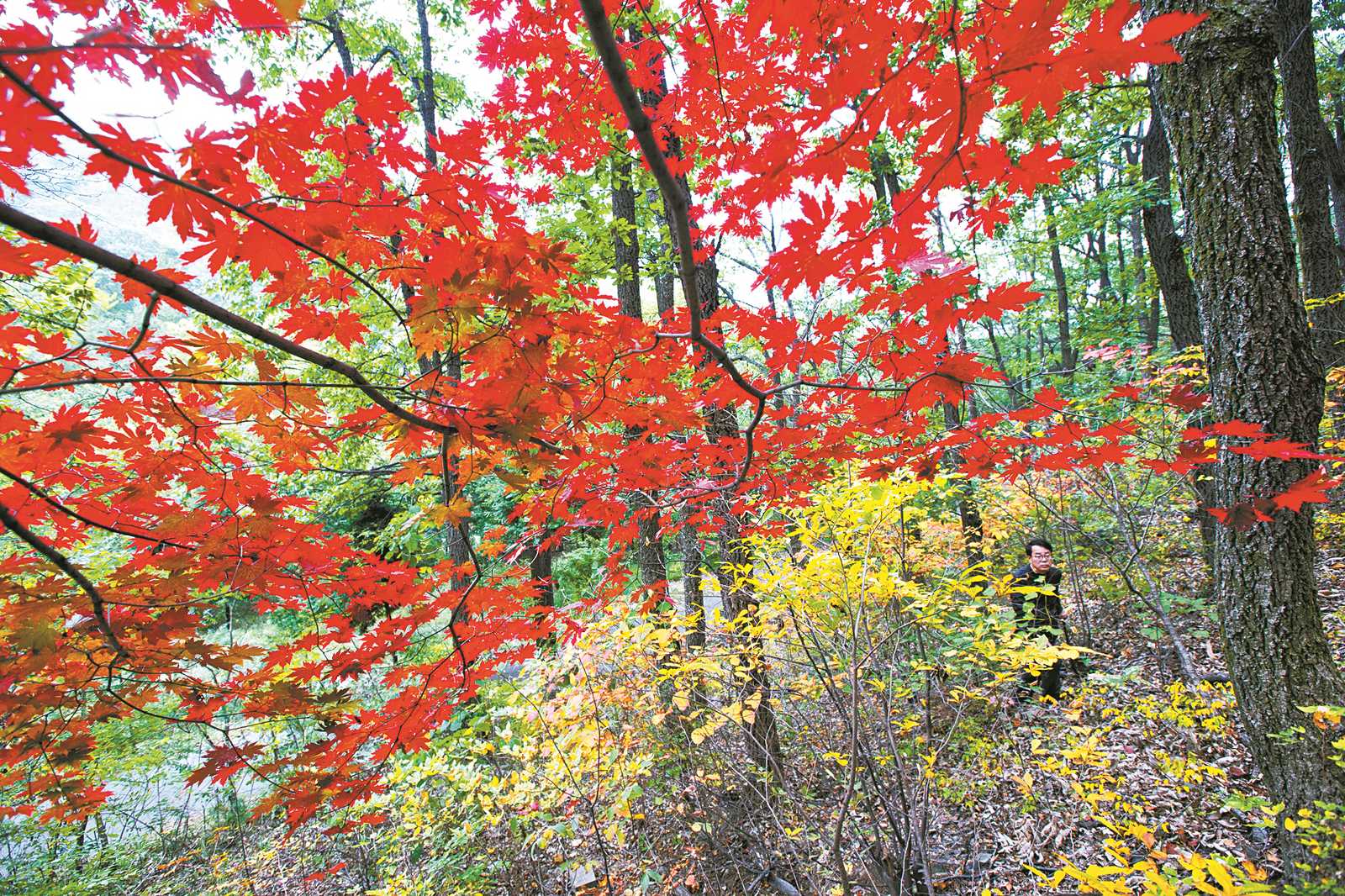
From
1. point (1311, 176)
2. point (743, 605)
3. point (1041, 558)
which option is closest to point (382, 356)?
point (743, 605)

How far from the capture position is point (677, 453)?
2742 millimetres

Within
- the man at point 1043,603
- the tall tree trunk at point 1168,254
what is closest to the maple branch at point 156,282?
the man at point 1043,603

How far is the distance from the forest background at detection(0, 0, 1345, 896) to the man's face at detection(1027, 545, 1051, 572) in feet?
2.50

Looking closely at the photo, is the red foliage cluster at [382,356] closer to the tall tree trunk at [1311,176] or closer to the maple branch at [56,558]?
the maple branch at [56,558]

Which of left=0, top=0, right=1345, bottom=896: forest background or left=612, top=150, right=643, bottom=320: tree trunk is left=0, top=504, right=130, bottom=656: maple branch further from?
left=612, top=150, right=643, bottom=320: tree trunk

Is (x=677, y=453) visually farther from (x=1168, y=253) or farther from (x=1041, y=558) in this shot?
(x=1168, y=253)

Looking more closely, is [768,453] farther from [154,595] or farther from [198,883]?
[198,883]

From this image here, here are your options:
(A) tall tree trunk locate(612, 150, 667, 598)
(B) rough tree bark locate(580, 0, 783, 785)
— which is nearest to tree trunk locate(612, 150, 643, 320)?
(A) tall tree trunk locate(612, 150, 667, 598)

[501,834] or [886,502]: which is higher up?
[886,502]

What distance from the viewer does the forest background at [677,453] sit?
5.25ft

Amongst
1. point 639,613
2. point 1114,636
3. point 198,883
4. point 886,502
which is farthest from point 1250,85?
point 198,883

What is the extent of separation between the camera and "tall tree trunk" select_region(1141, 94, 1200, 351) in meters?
5.72

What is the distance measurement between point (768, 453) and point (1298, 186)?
306 inches

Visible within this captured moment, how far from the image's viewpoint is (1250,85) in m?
2.38
